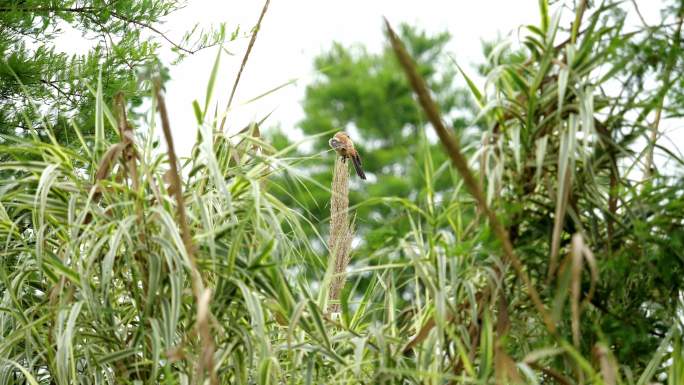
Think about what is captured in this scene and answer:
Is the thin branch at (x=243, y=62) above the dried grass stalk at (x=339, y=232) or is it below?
above

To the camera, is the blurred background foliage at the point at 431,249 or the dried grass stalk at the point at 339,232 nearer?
the blurred background foliage at the point at 431,249

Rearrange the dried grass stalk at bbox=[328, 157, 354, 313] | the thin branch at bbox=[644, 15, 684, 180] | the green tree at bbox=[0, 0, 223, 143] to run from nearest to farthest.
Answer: the thin branch at bbox=[644, 15, 684, 180] < the dried grass stalk at bbox=[328, 157, 354, 313] < the green tree at bbox=[0, 0, 223, 143]

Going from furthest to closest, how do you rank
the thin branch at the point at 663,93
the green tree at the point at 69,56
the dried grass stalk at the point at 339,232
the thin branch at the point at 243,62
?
the green tree at the point at 69,56 < the dried grass stalk at the point at 339,232 < the thin branch at the point at 243,62 < the thin branch at the point at 663,93

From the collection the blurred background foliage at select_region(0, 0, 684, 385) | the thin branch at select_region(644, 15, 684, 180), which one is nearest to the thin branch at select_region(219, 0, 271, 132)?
the blurred background foliage at select_region(0, 0, 684, 385)

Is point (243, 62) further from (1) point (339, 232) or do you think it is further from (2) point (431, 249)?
(2) point (431, 249)

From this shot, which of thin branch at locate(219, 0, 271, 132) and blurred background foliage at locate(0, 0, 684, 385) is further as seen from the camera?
thin branch at locate(219, 0, 271, 132)

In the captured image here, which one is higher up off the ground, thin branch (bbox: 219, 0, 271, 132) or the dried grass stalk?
thin branch (bbox: 219, 0, 271, 132)

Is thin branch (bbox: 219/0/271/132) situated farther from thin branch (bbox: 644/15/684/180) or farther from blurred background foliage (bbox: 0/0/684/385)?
thin branch (bbox: 644/15/684/180)

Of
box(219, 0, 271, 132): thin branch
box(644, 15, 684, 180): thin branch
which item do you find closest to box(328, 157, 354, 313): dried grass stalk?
box(219, 0, 271, 132): thin branch

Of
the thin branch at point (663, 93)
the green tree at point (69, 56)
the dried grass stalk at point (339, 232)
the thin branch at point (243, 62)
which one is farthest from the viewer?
the green tree at point (69, 56)

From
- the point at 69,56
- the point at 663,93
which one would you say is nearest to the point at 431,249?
the point at 663,93

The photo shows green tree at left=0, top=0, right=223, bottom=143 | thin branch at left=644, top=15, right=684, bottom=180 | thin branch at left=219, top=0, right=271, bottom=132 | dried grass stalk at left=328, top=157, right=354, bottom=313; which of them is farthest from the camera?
green tree at left=0, top=0, right=223, bottom=143

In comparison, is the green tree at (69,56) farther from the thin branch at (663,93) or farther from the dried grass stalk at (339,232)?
the thin branch at (663,93)

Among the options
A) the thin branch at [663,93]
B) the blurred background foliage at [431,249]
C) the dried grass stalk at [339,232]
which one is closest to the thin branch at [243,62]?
the blurred background foliage at [431,249]
